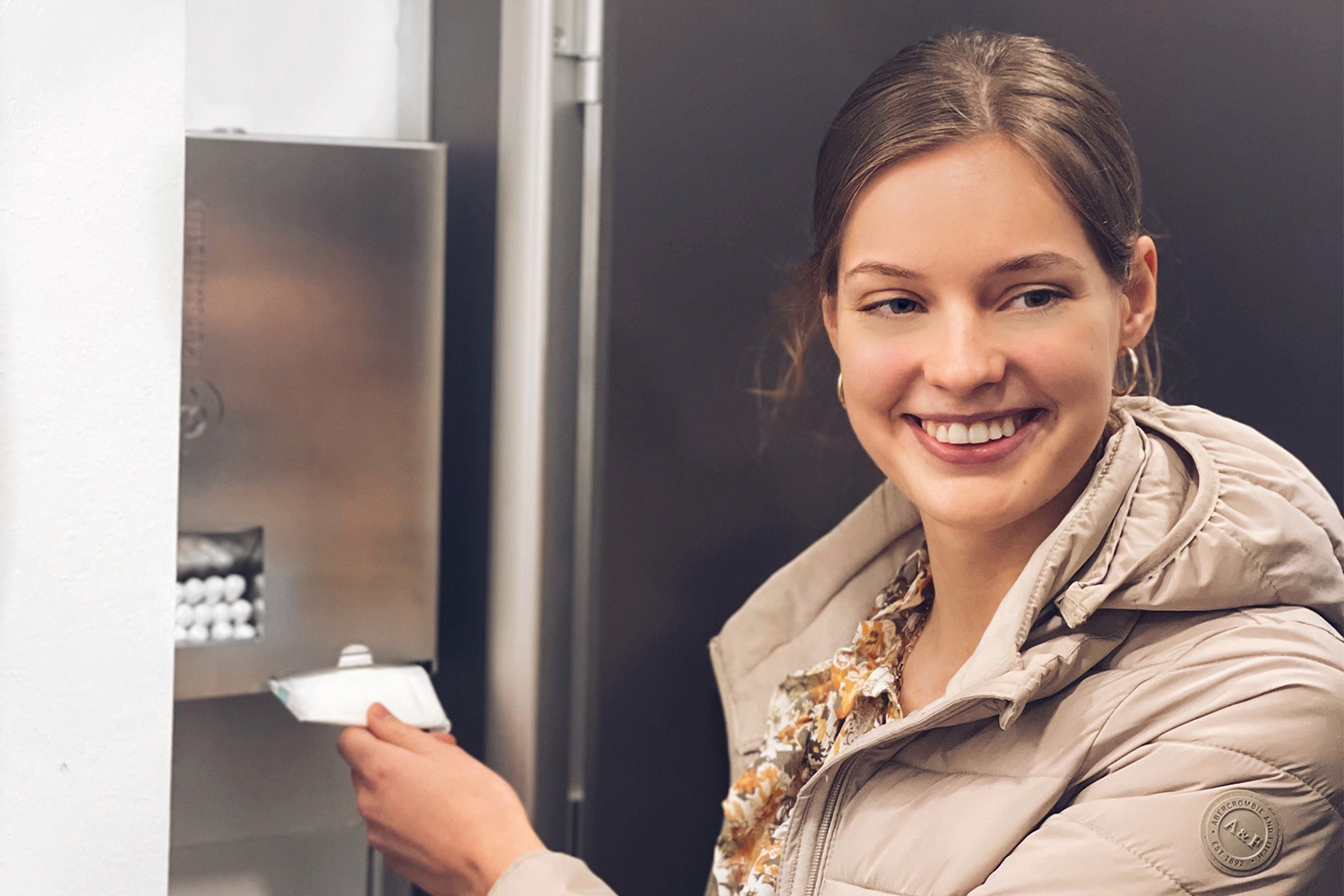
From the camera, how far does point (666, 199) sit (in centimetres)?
114

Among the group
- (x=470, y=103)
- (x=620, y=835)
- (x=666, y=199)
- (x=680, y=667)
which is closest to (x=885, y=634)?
(x=680, y=667)

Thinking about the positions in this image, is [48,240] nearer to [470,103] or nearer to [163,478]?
[163,478]

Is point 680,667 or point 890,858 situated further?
point 680,667

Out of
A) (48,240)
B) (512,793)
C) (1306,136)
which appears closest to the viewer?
(48,240)

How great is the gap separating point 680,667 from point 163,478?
1.93 feet

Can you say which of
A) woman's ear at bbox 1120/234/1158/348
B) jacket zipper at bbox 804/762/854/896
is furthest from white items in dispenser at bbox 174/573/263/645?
woman's ear at bbox 1120/234/1158/348

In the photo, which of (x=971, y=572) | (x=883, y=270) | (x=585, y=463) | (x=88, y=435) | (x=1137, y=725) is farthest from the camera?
(x=585, y=463)

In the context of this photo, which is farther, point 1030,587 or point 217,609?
point 217,609

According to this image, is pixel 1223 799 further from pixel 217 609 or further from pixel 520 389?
pixel 217 609

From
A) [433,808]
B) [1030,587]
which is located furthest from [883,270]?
[433,808]

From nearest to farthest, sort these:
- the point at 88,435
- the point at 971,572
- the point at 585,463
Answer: the point at 88,435, the point at 971,572, the point at 585,463

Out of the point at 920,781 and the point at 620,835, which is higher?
the point at 920,781

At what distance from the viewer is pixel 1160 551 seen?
2.85ft

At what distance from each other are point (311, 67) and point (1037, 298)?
0.82 m
